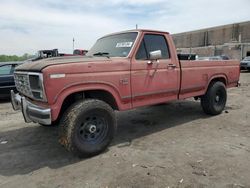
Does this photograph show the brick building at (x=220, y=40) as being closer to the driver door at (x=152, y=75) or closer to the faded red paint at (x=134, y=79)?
the faded red paint at (x=134, y=79)

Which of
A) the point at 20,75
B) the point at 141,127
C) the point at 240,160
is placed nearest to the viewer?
the point at 240,160

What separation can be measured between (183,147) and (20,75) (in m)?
3.16

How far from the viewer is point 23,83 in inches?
190

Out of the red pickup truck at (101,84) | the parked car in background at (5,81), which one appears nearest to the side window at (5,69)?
the parked car in background at (5,81)

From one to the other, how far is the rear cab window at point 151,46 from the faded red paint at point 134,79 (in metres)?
0.11

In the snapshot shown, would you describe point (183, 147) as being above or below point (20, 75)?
below

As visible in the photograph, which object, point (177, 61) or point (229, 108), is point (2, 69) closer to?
point (177, 61)

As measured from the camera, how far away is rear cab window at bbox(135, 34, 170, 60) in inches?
209

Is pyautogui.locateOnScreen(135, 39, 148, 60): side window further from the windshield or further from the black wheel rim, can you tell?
the black wheel rim

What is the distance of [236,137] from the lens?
17.8ft

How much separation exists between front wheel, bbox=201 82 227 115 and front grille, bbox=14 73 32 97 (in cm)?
435

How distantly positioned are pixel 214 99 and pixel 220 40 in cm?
4876

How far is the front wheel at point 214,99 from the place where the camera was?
6.99 metres

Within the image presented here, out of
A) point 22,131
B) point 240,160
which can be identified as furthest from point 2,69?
point 240,160
